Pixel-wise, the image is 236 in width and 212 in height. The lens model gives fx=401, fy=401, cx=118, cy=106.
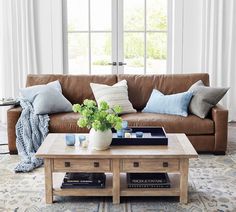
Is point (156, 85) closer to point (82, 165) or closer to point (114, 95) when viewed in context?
point (114, 95)

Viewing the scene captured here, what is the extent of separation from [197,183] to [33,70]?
333 centimetres

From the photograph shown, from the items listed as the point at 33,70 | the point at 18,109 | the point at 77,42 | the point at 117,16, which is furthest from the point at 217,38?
the point at 18,109

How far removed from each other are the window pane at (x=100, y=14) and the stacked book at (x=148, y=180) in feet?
10.7

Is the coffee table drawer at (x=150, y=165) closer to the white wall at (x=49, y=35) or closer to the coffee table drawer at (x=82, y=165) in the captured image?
the coffee table drawer at (x=82, y=165)

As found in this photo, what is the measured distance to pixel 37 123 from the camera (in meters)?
4.23

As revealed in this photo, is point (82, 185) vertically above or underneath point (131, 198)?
above

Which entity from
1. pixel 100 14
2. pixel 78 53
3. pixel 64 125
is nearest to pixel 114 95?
pixel 64 125

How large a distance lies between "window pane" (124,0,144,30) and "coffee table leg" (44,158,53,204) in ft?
11.3

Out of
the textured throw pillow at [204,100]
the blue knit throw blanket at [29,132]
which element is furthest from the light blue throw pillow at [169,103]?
the blue knit throw blanket at [29,132]

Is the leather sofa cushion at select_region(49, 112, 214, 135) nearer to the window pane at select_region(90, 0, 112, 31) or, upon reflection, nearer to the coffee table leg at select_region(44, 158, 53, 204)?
the coffee table leg at select_region(44, 158, 53, 204)

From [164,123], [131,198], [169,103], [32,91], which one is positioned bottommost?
[131,198]

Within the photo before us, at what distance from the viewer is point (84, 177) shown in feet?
10.5

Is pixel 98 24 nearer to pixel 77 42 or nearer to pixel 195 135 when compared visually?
pixel 77 42

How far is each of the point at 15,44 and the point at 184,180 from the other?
3764mm
